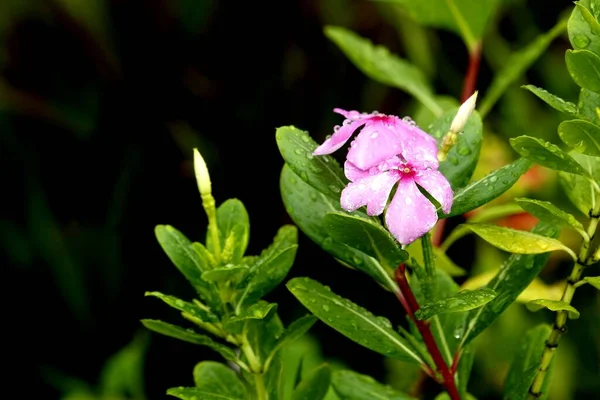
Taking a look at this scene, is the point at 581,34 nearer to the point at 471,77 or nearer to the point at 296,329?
the point at 296,329

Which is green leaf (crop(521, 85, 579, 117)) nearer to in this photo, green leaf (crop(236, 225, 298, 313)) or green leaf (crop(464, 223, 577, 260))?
green leaf (crop(464, 223, 577, 260))

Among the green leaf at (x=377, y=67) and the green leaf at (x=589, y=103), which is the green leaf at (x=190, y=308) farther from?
the green leaf at (x=377, y=67)

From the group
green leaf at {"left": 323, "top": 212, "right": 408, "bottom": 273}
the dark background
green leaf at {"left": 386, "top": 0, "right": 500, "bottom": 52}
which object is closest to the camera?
green leaf at {"left": 323, "top": 212, "right": 408, "bottom": 273}

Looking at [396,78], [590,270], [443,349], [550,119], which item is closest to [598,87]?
[443,349]

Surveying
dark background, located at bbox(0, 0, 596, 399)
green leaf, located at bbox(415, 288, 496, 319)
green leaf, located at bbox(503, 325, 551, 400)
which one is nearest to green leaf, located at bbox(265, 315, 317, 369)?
green leaf, located at bbox(415, 288, 496, 319)

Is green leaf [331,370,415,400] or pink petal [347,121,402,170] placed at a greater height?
pink petal [347,121,402,170]

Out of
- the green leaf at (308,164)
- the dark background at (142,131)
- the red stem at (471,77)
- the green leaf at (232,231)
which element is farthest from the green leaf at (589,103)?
the dark background at (142,131)

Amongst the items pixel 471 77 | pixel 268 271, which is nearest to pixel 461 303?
pixel 268 271

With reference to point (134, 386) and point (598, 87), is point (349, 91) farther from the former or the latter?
point (598, 87)
